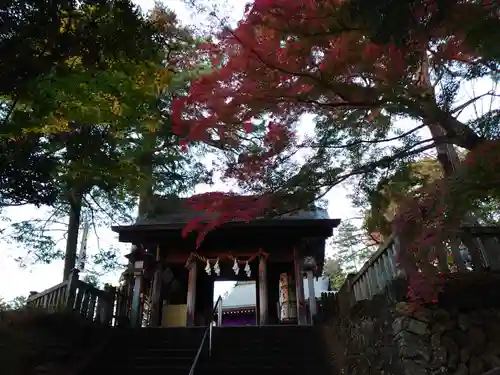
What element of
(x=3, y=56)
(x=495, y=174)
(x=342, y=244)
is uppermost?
(x=342, y=244)

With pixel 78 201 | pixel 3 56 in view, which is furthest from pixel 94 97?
pixel 78 201

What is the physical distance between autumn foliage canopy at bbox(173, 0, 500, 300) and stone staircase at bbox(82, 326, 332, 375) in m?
2.78

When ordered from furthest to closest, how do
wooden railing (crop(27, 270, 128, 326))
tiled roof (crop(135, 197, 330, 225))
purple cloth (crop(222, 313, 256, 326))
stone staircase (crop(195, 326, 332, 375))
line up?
purple cloth (crop(222, 313, 256, 326)), tiled roof (crop(135, 197, 330, 225)), wooden railing (crop(27, 270, 128, 326)), stone staircase (crop(195, 326, 332, 375))

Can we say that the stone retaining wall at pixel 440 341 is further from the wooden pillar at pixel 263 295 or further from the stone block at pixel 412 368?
the wooden pillar at pixel 263 295

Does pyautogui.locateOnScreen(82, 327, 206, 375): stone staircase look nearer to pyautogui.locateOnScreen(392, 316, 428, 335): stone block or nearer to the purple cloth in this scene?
pyautogui.locateOnScreen(392, 316, 428, 335): stone block

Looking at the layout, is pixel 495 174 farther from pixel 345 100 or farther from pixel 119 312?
pixel 119 312

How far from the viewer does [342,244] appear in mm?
23672

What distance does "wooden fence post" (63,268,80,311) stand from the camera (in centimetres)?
733

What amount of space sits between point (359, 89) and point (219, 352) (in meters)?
5.41

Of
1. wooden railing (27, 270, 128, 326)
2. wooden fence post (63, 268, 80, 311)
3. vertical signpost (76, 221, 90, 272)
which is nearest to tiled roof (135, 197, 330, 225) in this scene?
wooden railing (27, 270, 128, 326)

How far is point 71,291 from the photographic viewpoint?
24.6ft

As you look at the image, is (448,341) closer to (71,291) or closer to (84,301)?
(71,291)

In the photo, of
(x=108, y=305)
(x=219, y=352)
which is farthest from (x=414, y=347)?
(x=108, y=305)

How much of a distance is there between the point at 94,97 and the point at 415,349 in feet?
16.0
